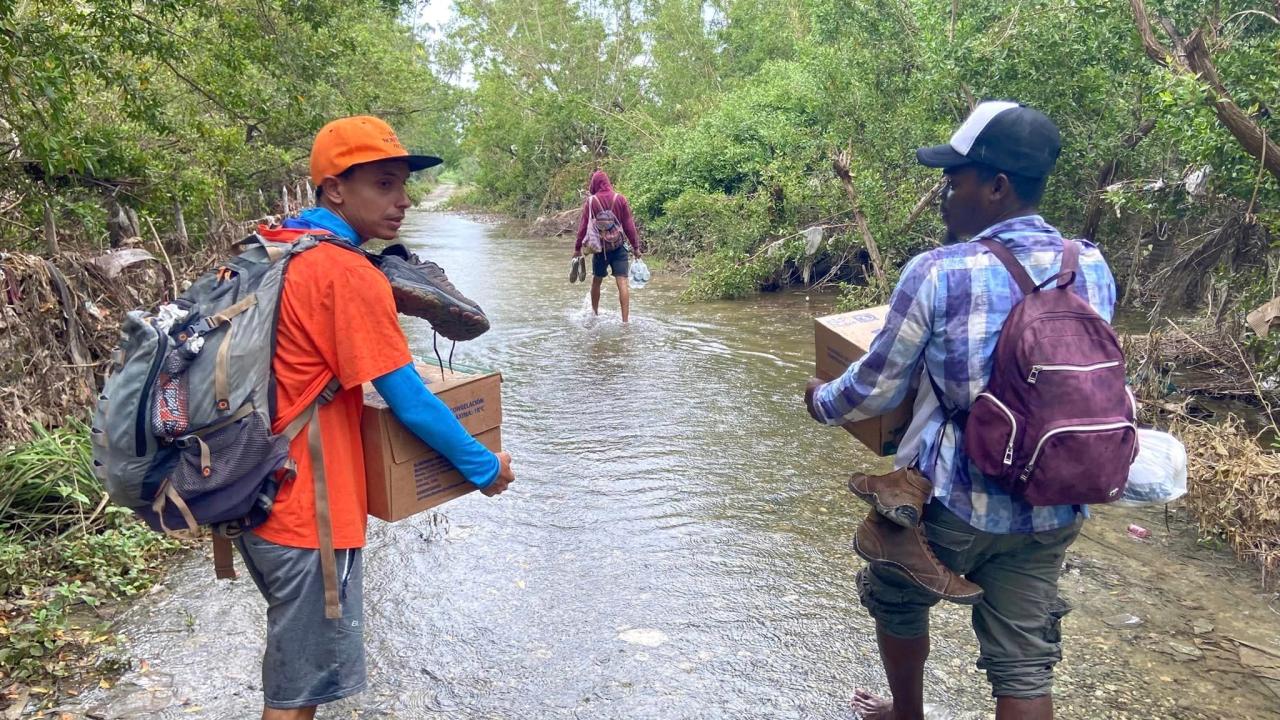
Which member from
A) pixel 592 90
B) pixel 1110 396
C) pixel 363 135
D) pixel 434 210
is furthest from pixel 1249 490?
pixel 434 210

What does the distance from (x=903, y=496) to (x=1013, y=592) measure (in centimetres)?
39

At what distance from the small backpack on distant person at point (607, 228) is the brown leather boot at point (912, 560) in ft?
26.5

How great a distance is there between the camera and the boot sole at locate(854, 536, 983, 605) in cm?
236

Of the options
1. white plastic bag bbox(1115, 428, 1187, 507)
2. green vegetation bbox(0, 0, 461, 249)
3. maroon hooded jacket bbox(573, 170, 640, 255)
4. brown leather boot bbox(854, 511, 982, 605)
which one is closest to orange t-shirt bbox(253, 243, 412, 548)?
brown leather boot bbox(854, 511, 982, 605)

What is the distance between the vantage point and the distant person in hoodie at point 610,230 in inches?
410

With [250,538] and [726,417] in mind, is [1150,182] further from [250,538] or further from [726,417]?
[250,538]

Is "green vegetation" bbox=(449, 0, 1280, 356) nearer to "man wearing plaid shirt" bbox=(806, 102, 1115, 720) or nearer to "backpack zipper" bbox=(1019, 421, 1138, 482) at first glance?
"man wearing plaid shirt" bbox=(806, 102, 1115, 720)

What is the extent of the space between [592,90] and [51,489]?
80.9ft

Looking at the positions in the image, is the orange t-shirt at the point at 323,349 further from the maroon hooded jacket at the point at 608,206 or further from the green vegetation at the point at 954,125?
the maroon hooded jacket at the point at 608,206

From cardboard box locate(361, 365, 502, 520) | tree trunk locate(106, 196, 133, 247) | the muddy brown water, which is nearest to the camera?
cardboard box locate(361, 365, 502, 520)

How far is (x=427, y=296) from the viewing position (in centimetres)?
251

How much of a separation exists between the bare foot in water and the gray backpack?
208cm

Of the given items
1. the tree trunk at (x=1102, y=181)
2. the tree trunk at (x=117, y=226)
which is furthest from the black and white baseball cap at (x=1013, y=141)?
the tree trunk at (x=1102, y=181)

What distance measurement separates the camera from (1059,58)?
27.9 ft
